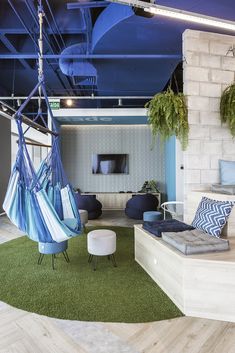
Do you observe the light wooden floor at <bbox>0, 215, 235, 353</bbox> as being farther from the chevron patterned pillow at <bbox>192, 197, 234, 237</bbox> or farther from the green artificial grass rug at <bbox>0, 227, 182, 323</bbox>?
the chevron patterned pillow at <bbox>192, 197, 234, 237</bbox>

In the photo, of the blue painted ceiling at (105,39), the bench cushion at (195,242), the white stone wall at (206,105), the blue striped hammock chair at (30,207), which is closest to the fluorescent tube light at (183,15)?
the blue painted ceiling at (105,39)

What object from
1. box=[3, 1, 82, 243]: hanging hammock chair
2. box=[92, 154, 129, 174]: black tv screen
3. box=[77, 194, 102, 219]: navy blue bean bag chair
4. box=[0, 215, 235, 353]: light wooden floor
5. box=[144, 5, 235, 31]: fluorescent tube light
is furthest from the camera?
box=[92, 154, 129, 174]: black tv screen

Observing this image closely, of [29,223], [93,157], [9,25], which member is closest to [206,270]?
[29,223]

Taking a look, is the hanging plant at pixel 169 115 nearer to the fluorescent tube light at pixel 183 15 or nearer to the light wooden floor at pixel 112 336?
the fluorescent tube light at pixel 183 15

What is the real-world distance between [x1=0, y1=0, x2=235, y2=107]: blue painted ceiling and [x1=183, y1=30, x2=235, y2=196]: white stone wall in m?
0.38

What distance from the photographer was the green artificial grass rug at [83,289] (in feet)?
7.28

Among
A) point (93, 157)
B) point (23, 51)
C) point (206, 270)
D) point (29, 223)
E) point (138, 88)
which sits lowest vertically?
point (206, 270)

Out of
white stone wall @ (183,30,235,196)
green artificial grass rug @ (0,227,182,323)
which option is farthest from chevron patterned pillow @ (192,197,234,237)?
green artificial grass rug @ (0,227,182,323)

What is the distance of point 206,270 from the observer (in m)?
2.13

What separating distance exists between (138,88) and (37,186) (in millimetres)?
3840

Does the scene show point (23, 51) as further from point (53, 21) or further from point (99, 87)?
point (99, 87)

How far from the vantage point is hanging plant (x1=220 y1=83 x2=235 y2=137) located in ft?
10.7

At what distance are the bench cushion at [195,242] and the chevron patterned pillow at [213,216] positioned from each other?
141mm

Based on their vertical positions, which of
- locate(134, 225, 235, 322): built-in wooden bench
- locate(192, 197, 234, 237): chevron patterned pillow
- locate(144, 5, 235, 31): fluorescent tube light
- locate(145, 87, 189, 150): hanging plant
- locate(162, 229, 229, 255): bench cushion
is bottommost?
locate(134, 225, 235, 322): built-in wooden bench
